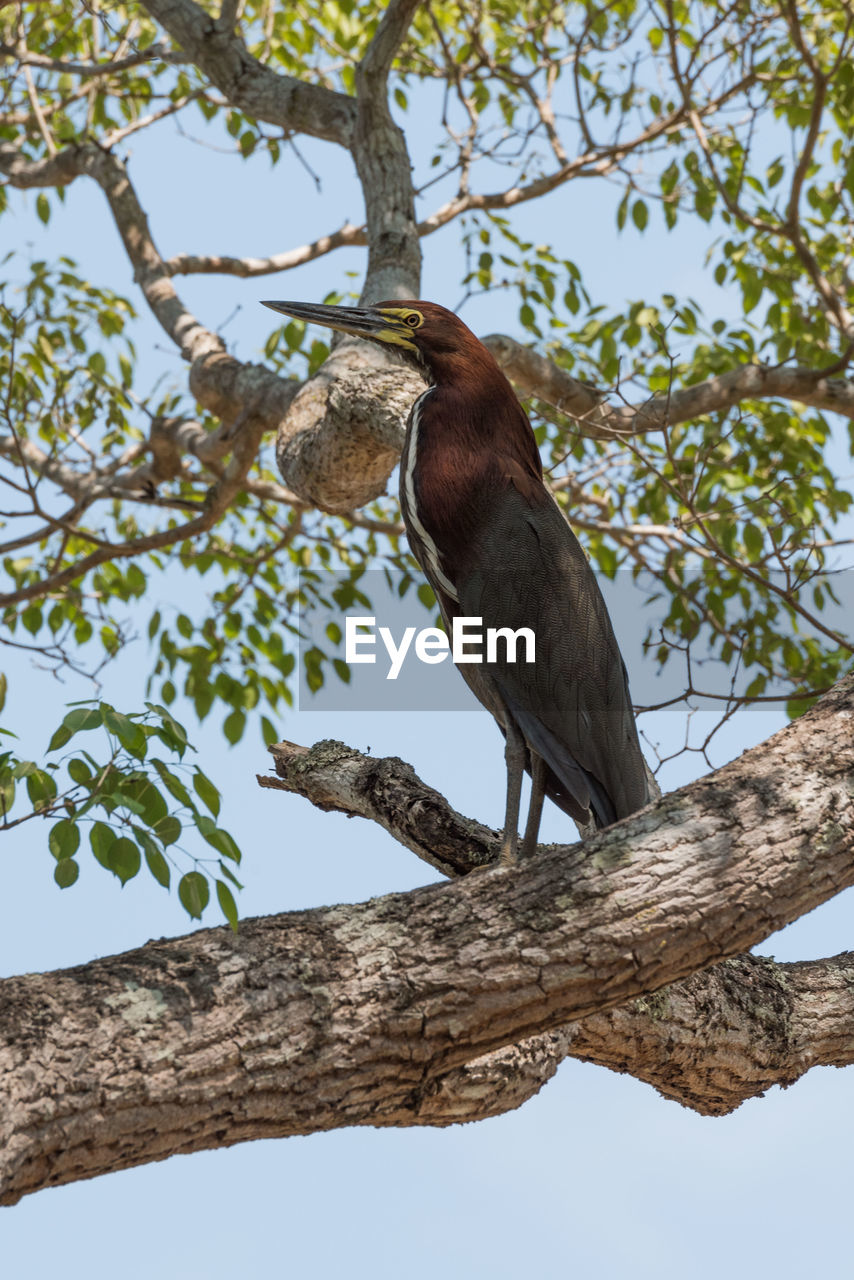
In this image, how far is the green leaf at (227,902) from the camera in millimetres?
2041

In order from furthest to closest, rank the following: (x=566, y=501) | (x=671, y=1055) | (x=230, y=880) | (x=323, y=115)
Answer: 1. (x=566, y=501)
2. (x=323, y=115)
3. (x=671, y=1055)
4. (x=230, y=880)

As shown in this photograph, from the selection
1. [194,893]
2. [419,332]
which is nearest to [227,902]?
[194,893]

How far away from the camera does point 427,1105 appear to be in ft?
7.48

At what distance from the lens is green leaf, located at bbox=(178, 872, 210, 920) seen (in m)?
2.04

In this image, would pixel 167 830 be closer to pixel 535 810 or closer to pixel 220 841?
pixel 220 841

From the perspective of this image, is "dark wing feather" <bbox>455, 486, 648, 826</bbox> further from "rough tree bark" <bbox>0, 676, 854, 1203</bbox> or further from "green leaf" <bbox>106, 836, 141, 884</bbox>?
"green leaf" <bbox>106, 836, 141, 884</bbox>

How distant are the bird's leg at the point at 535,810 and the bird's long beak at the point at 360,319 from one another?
120cm

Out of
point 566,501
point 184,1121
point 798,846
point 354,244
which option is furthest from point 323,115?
point 184,1121

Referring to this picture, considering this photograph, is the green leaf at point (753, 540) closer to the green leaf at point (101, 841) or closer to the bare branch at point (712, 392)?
the bare branch at point (712, 392)

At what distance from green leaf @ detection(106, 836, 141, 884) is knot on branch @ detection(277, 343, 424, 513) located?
1.94m

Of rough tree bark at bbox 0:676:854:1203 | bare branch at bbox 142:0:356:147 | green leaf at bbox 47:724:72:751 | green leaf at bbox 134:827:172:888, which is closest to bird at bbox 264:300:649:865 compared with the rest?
rough tree bark at bbox 0:676:854:1203

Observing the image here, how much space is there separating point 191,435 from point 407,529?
244cm

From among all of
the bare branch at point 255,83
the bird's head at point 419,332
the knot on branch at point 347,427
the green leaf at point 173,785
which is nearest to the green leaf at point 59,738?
the green leaf at point 173,785

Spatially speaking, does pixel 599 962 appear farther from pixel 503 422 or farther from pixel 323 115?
pixel 323 115
